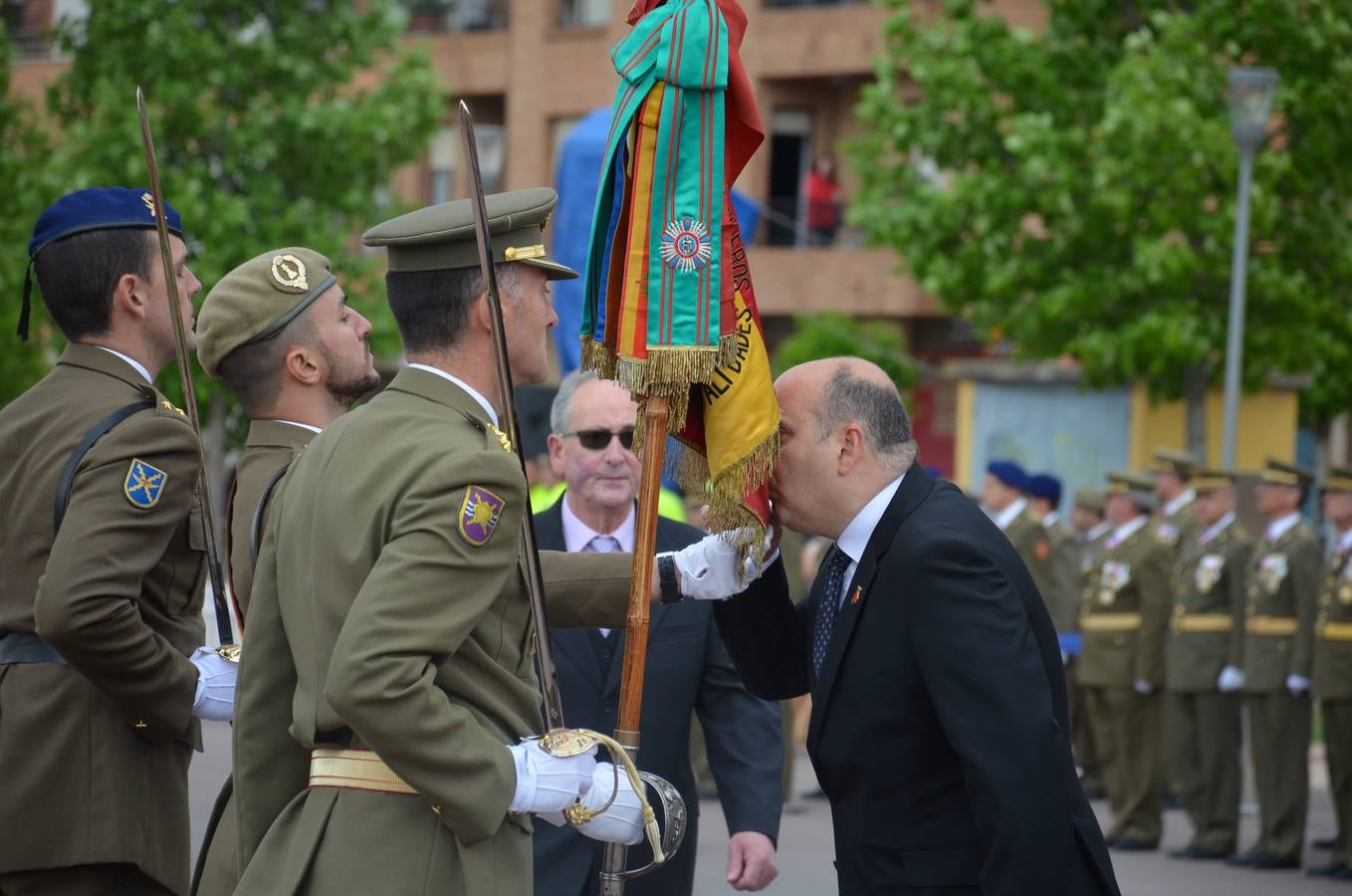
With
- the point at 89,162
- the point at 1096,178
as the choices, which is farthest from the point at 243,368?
the point at 89,162

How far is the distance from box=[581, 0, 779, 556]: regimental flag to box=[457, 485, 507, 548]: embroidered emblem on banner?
76 cm

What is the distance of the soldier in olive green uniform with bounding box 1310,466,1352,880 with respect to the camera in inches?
423

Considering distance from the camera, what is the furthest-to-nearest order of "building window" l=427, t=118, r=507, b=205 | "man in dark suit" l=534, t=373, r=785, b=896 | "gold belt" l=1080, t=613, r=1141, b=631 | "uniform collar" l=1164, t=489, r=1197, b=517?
"building window" l=427, t=118, r=507, b=205 → "uniform collar" l=1164, t=489, r=1197, b=517 → "gold belt" l=1080, t=613, r=1141, b=631 → "man in dark suit" l=534, t=373, r=785, b=896

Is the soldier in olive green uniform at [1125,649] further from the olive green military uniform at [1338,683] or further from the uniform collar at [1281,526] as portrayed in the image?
the olive green military uniform at [1338,683]

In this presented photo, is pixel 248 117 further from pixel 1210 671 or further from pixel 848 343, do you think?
pixel 1210 671

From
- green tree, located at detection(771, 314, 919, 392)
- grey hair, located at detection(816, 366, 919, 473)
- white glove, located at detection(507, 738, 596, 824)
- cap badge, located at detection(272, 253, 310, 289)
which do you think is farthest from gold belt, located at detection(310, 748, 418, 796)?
green tree, located at detection(771, 314, 919, 392)

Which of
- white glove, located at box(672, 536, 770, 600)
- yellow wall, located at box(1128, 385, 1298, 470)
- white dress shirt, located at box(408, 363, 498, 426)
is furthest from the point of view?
yellow wall, located at box(1128, 385, 1298, 470)

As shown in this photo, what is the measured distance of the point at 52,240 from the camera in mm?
4406

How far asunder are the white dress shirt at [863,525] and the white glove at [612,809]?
0.75 metres

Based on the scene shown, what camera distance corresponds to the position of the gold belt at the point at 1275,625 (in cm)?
1138

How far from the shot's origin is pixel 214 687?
166 inches

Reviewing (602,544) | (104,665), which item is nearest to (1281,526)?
(602,544)

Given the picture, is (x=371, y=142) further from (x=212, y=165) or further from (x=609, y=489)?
(x=609, y=489)

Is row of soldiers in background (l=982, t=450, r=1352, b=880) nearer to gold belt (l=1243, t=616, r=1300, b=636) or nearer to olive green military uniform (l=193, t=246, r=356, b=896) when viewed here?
gold belt (l=1243, t=616, r=1300, b=636)
